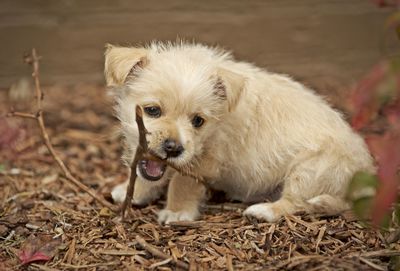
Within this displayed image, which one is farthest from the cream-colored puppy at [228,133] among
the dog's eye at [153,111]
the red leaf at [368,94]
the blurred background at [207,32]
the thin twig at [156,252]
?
the blurred background at [207,32]

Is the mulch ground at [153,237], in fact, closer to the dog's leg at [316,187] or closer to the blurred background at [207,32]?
the dog's leg at [316,187]

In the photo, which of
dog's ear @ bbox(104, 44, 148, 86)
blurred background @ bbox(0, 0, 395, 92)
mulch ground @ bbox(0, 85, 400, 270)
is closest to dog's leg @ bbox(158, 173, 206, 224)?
mulch ground @ bbox(0, 85, 400, 270)

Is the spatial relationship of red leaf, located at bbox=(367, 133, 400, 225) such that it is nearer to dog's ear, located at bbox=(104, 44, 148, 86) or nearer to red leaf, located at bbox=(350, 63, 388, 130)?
red leaf, located at bbox=(350, 63, 388, 130)

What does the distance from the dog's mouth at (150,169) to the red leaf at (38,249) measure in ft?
2.26

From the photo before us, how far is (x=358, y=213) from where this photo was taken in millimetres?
2977

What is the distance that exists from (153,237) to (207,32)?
4.28 meters

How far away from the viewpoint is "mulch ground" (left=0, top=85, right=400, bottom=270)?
3650mm

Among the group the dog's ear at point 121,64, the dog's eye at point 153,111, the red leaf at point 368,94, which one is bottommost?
the dog's eye at point 153,111

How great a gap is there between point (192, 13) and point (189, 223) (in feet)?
13.6

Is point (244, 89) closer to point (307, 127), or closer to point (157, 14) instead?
point (307, 127)

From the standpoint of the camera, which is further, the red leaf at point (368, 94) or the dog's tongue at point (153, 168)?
the dog's tongue at point (153, 168)

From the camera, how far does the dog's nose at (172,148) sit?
396cm

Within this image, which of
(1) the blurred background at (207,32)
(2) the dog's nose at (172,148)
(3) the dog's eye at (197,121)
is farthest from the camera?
(1) the blurred background at (207,32)

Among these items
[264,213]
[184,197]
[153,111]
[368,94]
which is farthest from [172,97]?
[368,94]
